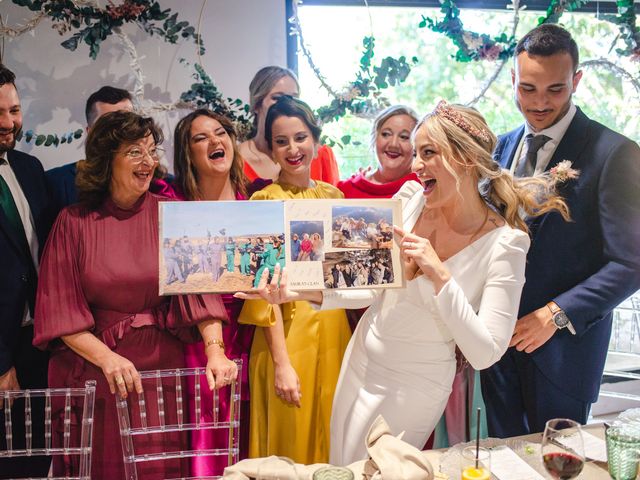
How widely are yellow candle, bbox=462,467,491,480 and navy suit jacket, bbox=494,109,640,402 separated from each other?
1092 millimetres

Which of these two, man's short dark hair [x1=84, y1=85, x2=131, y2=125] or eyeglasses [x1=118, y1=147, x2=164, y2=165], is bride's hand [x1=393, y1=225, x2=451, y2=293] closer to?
eyeglasses [x1=118, y1=147, x2=164, y2=165]

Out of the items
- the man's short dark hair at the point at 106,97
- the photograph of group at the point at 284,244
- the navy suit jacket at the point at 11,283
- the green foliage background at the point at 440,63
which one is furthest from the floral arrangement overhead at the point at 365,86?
the navy suit jacket at the point at 11,283

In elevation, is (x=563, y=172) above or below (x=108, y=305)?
above

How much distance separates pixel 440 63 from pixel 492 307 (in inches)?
99.6

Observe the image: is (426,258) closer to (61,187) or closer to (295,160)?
(295,160)

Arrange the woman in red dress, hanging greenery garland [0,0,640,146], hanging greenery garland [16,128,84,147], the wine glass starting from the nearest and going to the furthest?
the wine glass
hanging greenery garland [0,0,640,146]
hanging greenery garland [16,128,84,147]
the woman in red dress

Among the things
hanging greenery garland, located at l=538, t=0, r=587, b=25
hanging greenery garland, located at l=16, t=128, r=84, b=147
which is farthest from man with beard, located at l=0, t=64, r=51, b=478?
hanging greenery garland, located at l=538, t=0, r=587, b=25

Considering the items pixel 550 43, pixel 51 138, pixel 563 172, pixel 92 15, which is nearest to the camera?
pixel 563 172

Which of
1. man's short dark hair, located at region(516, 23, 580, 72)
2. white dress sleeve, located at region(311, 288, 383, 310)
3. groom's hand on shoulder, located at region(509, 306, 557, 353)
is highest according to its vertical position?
man's short dark hair, located at region(516, 23, 580, 72)

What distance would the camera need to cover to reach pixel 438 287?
6.39 feet

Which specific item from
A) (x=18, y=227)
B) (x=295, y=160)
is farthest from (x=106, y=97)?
(x=295, y=160)

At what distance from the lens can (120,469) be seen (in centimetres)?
238

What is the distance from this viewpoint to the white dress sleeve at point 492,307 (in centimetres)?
190

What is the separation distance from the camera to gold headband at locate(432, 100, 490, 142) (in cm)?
207
